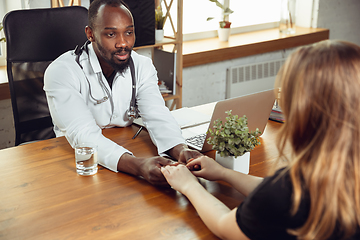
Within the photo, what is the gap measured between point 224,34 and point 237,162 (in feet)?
8.25

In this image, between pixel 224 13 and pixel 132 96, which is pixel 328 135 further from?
pixel 224 13

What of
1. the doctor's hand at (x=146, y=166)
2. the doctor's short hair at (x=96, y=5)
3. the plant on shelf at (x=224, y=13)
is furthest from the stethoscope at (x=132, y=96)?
the plant on shelf at (x=224, y=13)

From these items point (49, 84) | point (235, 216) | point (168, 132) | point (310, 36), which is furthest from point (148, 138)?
point (310, 36)

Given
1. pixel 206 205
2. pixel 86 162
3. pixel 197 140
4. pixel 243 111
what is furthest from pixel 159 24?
pixel 206 205

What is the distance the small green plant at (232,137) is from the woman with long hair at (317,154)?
1.41ft

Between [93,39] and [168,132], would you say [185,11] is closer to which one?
[93,39]

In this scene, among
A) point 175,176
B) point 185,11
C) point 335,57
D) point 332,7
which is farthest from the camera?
point 332,7

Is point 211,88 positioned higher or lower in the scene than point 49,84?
lower

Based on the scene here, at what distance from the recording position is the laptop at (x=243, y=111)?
4.39 ft

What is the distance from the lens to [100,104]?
1717 millimetres

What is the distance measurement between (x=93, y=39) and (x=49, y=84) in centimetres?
29

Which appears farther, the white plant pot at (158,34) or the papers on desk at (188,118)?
the white plant pot at (158,34)

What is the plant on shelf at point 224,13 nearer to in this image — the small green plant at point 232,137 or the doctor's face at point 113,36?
the doctor's face at point 113,36

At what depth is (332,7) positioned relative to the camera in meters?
4.17
